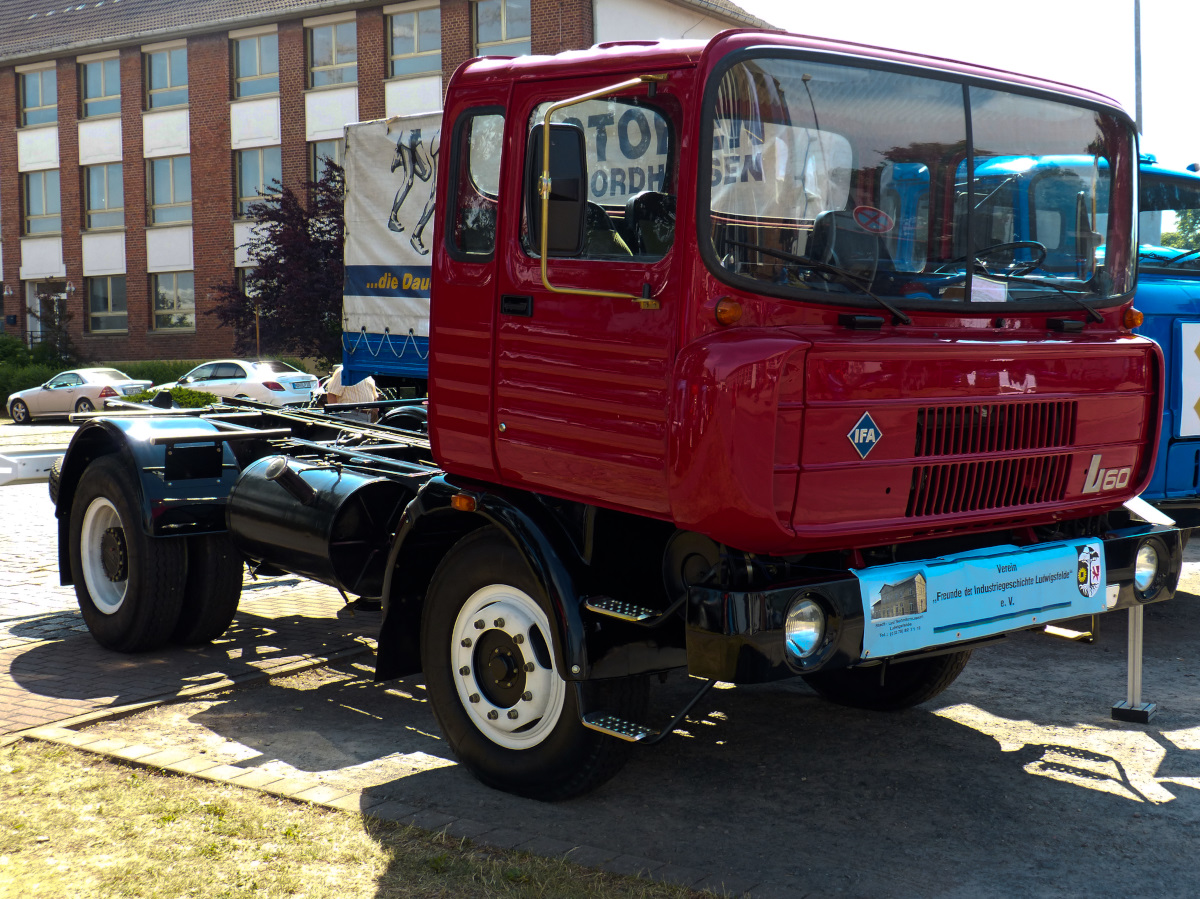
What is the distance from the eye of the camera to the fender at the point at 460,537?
14.6ft

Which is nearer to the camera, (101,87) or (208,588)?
(208,588)

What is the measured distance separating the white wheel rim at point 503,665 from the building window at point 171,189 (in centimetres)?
3871

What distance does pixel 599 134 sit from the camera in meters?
4.45

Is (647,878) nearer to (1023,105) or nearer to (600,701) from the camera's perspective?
(600,701)

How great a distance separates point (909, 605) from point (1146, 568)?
137 centimetres

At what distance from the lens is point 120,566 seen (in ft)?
23.6

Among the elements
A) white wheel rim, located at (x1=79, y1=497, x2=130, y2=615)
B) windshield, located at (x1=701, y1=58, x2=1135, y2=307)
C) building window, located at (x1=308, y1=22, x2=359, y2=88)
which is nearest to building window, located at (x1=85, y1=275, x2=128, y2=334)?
building window, located at (x1=308, y1=22, x2=359, y2=88)

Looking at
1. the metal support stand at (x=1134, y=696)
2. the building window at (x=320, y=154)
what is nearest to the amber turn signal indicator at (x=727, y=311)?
the metal support stand at (x=1134, y=696)

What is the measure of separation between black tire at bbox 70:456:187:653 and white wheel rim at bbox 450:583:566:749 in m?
2.56

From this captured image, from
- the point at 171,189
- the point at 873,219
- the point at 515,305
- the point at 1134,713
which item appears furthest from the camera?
the point at 171,189

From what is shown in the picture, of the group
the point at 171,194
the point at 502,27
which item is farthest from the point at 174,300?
the point at 502,27

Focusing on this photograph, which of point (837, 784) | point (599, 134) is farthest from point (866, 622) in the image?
point (599, 134)

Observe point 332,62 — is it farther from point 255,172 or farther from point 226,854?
point 226,854

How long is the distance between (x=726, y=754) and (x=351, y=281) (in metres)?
12.5
